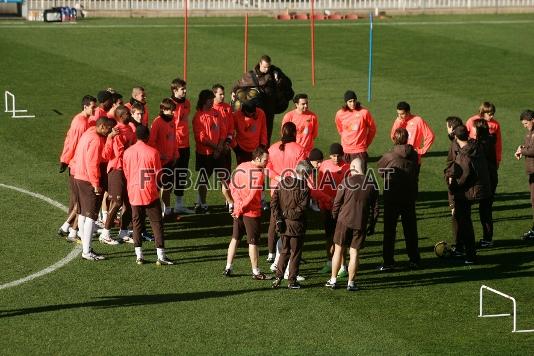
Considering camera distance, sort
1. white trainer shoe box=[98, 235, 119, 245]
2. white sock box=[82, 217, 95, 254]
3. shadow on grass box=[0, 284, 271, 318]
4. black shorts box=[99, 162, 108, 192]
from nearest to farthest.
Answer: shadow on grass box=[0, 284, 271, 318], white sock box=[82, 217, 95, 254], black shorts box=[99, 162, 108, 192], white trainer shoe box=[98, 235, 119, 245]

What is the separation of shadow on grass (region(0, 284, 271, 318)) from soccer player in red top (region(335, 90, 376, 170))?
17.1 ft

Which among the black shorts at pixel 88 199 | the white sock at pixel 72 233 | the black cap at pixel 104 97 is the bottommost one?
the white sock at pixel 72 233

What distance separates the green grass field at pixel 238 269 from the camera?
15297 millimetres

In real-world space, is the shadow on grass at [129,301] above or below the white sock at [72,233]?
below

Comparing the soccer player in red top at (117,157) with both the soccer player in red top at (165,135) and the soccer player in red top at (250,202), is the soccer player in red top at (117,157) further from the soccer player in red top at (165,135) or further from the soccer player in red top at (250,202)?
the soccer player in red top at (250,202)

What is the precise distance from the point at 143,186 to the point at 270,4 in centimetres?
3169

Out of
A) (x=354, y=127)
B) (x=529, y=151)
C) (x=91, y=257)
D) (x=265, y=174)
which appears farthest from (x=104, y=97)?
(x=529, y=151)

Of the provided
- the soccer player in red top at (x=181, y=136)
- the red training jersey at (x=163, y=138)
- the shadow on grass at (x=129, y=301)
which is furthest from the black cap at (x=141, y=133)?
the shadow on grass at (x=129, y=301)

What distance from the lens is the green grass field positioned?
1530 centimetres

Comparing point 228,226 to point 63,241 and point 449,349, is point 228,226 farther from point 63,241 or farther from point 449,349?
point 449,349

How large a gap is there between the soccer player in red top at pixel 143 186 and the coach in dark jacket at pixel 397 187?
3.38m

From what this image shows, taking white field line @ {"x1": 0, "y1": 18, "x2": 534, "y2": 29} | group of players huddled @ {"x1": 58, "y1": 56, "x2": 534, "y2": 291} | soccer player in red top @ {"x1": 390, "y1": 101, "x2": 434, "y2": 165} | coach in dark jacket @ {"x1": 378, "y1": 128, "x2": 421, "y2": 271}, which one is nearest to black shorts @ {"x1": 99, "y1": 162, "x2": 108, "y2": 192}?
group of players huddled @ {"x1": 58, "y1": 56, "x2": 534, "y2": 291}

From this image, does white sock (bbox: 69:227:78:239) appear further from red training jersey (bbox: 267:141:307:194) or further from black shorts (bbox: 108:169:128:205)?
red training jersey (bbox: 267:141:307:194)

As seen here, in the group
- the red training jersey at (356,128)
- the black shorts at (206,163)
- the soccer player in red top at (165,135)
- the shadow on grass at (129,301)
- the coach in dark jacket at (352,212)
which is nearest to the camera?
the shadow on grass at (129,301)
